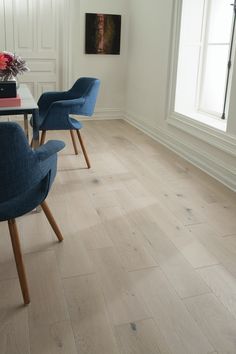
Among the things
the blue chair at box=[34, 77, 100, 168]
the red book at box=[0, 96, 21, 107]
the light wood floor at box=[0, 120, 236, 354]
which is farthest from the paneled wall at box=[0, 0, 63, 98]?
the red book at box=[0, 96, 21, 107]

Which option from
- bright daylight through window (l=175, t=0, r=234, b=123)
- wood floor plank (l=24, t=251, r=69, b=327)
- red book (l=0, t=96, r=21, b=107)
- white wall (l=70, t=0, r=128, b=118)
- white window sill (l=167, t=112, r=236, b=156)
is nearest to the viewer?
wood floor plank (l=24, t=251, r=69, b=327)

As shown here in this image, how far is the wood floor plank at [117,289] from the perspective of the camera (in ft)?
5.47

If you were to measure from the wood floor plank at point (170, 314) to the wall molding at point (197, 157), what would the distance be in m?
1.50

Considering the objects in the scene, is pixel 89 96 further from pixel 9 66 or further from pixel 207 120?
pixel 207 120

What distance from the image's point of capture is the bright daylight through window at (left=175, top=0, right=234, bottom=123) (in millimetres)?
3875

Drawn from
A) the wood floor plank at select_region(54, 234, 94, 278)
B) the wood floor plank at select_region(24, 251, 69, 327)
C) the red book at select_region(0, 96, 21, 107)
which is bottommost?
the wood floor plank at select_region(24, 251, 69, 327)

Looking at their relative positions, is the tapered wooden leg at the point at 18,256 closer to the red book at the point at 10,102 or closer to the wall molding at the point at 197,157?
the red book at the point at 10,102

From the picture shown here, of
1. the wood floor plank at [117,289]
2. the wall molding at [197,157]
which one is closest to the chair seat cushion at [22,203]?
the wood floor plank at [117,289]

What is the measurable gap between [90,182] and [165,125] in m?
1.58

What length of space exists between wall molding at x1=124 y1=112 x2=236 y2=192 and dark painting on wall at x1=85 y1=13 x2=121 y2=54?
51.7 inches

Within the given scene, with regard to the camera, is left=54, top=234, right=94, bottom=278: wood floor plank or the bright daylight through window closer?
left=54, top=234, right=94, bottom=278: wood floor plank

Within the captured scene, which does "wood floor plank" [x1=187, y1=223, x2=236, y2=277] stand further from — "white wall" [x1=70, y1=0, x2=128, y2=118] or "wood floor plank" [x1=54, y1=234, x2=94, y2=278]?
"white wall" [x1=70, y1=0, x2=128, y2=118]

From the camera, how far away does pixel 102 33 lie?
17.8ft

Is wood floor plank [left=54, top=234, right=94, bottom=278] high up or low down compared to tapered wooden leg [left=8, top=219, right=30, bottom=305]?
down
